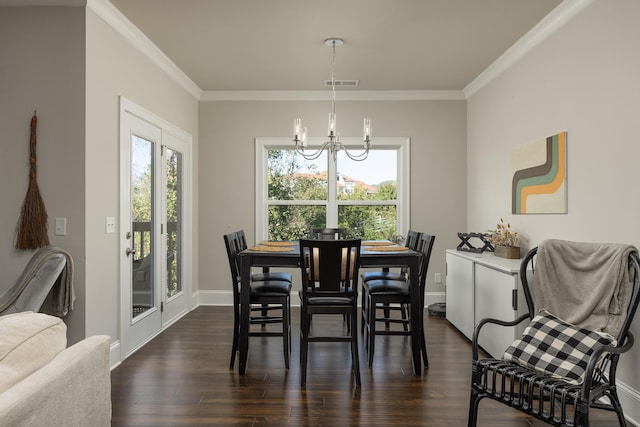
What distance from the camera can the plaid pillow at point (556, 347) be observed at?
219cm

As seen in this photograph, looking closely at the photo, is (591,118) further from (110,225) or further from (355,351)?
(110,225)

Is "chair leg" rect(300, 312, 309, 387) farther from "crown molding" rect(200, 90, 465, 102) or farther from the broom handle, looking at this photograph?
"crown molding" rect(200, 90, 465, 102)

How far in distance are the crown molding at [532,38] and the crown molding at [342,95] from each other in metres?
0.43

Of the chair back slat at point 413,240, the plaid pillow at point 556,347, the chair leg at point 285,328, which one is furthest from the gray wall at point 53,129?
the plaid pillow at point 556,347

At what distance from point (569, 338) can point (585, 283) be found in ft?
1.10

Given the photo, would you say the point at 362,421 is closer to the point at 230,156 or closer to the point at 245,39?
the point at 245,39

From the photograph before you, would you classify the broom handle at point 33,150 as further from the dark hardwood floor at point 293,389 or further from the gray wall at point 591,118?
the gray wall at point 591,118

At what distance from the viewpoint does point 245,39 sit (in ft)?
12.5

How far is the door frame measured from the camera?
3498 mm

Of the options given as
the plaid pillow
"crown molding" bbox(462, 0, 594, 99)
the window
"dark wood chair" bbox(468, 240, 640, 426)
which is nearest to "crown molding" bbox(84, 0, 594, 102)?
"crown molding" bbox(462, 0, 594, 99)

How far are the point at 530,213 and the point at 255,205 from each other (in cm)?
314

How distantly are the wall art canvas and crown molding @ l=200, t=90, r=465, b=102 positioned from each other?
1605mm

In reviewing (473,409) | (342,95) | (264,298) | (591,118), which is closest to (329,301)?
(264,298)

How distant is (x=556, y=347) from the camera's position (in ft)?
7.59
